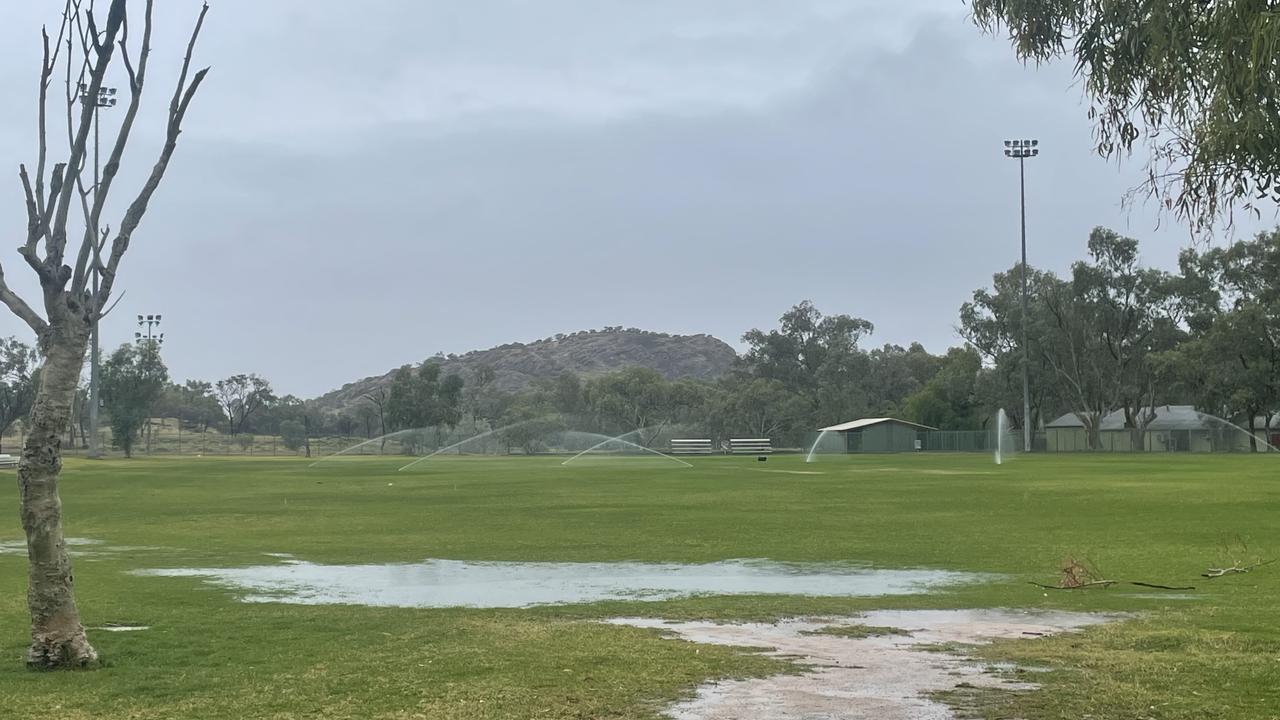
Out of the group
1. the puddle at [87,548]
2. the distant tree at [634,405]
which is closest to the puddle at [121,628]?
the puddle at [87,548]

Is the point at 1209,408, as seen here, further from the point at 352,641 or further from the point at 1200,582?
the point at 352,641

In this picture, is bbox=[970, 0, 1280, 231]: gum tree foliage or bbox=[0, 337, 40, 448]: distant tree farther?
bbox=[0, 337, 40, 448]: distant tree

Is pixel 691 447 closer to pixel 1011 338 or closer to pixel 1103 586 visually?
pixel 1011 338

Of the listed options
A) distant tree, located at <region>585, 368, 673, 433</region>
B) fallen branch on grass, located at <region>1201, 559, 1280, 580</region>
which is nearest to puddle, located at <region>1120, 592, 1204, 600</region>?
fallen branch on grass, located at <region>1201, 559, 1280, 580</region>

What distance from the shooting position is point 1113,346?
4867 inches

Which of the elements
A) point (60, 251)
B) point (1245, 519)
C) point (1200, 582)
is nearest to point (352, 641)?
point (60, 251)

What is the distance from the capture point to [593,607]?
14.6m

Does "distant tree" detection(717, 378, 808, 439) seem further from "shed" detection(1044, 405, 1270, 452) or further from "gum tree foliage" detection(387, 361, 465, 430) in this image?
"gum tree foliage" detection(387, 361, 465, 430)

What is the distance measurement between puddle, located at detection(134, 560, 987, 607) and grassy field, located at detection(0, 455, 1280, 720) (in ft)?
2.34

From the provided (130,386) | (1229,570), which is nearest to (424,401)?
(130,386)

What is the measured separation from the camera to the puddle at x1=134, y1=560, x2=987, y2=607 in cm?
1573

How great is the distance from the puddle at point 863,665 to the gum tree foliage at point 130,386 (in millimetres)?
114553

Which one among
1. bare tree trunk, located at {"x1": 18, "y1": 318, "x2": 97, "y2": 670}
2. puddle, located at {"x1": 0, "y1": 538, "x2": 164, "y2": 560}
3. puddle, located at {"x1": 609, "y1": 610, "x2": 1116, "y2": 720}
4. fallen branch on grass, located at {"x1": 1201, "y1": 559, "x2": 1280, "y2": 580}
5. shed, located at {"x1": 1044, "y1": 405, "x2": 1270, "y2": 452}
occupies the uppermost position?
shed, located at {"x1": 1044, "y1": 405, "x2": 1270, "y2": 452}

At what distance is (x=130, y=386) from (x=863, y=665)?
125313 mm
